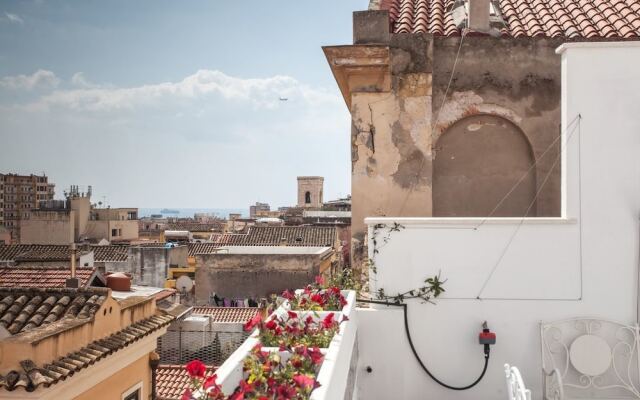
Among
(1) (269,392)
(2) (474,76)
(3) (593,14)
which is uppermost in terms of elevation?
(3) (593,14)

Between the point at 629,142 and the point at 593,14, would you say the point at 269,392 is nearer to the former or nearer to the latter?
the point at 629,142

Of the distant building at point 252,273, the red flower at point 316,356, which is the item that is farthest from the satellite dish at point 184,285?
the red flower at point 316,356

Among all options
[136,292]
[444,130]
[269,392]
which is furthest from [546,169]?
[136,292]

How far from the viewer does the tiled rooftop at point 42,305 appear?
27.1 feet

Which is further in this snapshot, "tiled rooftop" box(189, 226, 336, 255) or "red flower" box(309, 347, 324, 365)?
"tiled rooftop" box(189, 226, 336, 255)

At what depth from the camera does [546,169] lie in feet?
27.6

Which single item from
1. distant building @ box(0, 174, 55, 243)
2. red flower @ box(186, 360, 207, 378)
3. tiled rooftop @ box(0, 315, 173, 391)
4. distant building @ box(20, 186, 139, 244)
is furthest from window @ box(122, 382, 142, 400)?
distant building @ box(0, 174, 55, 243)

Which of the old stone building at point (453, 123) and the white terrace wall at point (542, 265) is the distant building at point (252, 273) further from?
the white terrace wall at point (542, 265)

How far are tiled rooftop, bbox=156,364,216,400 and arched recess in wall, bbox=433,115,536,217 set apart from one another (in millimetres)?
6023

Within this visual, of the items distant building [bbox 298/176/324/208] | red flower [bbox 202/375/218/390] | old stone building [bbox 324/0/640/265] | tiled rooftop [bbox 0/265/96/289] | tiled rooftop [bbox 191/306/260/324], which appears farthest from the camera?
distant building [bbox 298/176/324/208]

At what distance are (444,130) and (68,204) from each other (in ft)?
169

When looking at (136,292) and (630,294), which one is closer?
(630,294)

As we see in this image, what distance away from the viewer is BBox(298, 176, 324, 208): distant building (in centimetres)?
8494

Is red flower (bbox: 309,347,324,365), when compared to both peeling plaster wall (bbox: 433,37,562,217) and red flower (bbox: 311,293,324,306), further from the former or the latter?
peeling plaster wall (bbox: 433,37,562,217)
